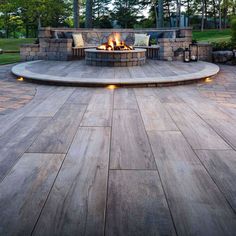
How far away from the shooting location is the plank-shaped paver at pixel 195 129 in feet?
9.34

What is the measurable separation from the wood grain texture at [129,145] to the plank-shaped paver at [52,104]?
104 cm

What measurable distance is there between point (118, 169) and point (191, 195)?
0.67 meters

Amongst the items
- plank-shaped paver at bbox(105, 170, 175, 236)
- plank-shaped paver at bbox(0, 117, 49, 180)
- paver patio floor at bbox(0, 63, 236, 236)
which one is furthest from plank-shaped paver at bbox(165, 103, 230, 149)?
plank-shaped paver at bbox(0, 117, 49, 180)

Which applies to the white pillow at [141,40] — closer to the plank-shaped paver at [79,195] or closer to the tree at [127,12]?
the plank-shaped paver at [79,195]

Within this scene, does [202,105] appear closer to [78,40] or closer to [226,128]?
[226,128]

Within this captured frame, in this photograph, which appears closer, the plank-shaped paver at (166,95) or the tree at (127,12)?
the plank-shaped paver at (166,95)

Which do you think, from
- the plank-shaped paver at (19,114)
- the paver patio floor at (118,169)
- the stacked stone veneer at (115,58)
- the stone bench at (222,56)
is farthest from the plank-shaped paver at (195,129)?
the stone bench at (222,56)

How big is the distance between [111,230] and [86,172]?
74cm

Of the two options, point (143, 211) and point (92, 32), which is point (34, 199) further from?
point (92, 32)

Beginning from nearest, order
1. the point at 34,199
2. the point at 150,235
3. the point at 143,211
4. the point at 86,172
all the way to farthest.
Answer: the point at 150,235, the point at 143,211, the point at 34,199, the point at 86,172

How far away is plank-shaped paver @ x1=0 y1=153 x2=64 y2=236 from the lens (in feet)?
5.33

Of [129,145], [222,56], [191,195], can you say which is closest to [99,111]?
[129,145]

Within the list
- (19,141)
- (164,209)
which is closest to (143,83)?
(19,141)

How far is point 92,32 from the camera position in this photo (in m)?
11.6
